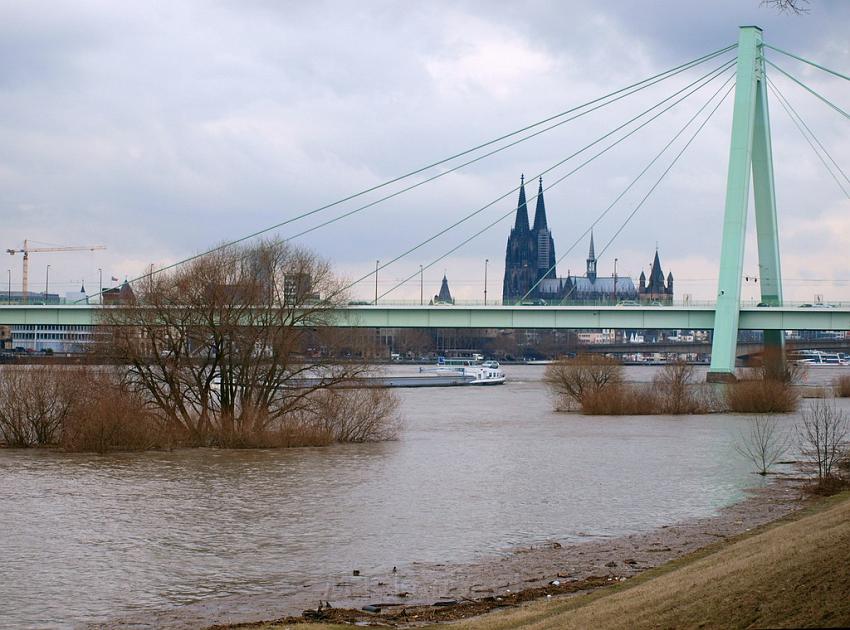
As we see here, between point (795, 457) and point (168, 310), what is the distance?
2101 centimetres

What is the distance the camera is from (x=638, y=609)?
1104 cm

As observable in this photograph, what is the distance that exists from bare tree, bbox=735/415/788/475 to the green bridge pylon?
1585 centimetres

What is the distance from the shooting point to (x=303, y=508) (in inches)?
944

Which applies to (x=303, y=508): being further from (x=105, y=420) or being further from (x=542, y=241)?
(x=542, y=241)

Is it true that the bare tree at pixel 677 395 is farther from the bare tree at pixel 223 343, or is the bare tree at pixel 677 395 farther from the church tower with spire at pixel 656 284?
the church tower with spire at pixel 656 284

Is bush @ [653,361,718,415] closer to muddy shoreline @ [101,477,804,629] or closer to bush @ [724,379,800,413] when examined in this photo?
bush @ [724,379,800,413]

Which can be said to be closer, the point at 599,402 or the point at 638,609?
the point at 638,609

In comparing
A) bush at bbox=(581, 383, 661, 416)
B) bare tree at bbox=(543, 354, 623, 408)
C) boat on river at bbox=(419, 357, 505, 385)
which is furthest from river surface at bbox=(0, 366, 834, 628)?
boat on river at bbox=(419, 357, 505, 385)

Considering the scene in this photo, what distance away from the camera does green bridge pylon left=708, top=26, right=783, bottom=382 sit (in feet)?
187

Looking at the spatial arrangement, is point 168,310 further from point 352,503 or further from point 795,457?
point 795,457

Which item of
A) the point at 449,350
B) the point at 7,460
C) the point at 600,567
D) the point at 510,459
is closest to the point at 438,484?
the point at 510,459

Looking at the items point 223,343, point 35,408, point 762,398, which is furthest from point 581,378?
point 35,408

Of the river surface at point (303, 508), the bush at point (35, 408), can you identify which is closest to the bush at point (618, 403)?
the river surface at point (303, 508)

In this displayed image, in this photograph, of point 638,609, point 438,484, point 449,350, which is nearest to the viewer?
point 638,609
